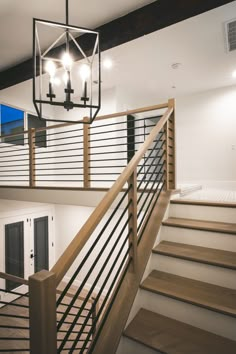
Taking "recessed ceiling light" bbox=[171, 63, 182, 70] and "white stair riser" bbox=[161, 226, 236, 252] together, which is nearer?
"white stair riser" bbox=[161, 226, 236, 252]

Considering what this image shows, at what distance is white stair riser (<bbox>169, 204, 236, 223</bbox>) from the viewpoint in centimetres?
219

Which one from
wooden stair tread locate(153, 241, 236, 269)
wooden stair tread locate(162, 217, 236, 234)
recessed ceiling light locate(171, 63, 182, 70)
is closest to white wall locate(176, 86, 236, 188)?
recessed ceiling light locate(171, 63, 182, 70)

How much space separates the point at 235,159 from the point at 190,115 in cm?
152

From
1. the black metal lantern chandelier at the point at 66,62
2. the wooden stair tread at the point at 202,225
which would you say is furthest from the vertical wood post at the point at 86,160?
the wooden stair tread at the point at 202,225

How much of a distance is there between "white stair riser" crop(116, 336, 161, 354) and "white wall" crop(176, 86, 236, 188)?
4309 millimetres

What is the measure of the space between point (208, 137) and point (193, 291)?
4337mm

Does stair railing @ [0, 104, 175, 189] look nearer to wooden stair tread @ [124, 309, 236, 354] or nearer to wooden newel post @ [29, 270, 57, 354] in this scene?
wooden stair tread @ [124, 309, 236, 354]

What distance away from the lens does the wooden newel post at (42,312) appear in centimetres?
97

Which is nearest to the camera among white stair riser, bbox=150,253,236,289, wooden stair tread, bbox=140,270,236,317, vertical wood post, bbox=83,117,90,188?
wooden stair tread, bbox=140,270,236,317

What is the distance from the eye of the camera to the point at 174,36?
10.3 ft

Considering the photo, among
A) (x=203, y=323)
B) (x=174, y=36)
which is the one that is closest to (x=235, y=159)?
(x=174, y=36)

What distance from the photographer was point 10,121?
5441 mm

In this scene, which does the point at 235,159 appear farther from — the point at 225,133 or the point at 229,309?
the point at 229,309

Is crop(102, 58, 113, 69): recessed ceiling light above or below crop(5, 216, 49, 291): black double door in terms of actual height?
above
